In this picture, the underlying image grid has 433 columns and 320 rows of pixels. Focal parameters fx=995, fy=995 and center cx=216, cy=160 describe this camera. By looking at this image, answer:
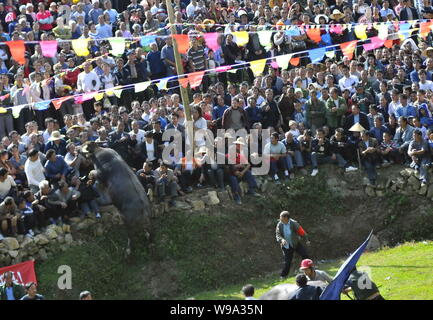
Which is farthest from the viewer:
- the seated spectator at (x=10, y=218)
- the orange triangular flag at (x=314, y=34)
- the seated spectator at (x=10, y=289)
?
the orange triangular flag at (x=314, y=34)

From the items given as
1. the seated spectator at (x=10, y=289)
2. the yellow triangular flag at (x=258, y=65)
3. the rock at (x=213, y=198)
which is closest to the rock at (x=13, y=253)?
the seated spectator at (x=10, y=289)

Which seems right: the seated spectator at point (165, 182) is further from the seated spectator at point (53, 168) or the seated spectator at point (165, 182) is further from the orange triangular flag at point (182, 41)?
the orange triangular flag at point (182, 41)

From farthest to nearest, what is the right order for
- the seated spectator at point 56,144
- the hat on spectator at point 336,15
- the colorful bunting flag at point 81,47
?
the hat on spectator at point 336,15 → the colorful bunting flag at point 81,47 → the seated spectator at point 56,144

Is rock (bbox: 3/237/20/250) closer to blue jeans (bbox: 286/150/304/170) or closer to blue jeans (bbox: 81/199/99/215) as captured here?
blue jeans (bbox: 81/199/99/215)

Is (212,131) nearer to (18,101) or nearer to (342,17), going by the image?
(18,101)

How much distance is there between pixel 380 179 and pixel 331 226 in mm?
1804

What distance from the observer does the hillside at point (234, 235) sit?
22.0 m

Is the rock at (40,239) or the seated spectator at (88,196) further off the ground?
the seated spectator at (88,196)

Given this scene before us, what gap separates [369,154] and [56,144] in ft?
25.5

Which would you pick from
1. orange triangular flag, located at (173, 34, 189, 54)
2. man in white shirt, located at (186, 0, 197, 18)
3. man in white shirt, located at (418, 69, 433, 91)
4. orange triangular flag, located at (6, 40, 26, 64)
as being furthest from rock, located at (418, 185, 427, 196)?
orange triangular flag, located at (6, 40, 26, 64)

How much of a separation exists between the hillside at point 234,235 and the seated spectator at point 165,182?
1.24 feet

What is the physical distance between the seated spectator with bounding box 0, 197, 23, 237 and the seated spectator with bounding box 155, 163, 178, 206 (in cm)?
345

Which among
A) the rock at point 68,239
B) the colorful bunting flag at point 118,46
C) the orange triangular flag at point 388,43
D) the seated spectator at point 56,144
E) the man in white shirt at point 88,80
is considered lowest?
the rock at point 68,239

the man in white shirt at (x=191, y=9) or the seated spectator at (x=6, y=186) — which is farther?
the man in white shirt at (x=191, y=9)
